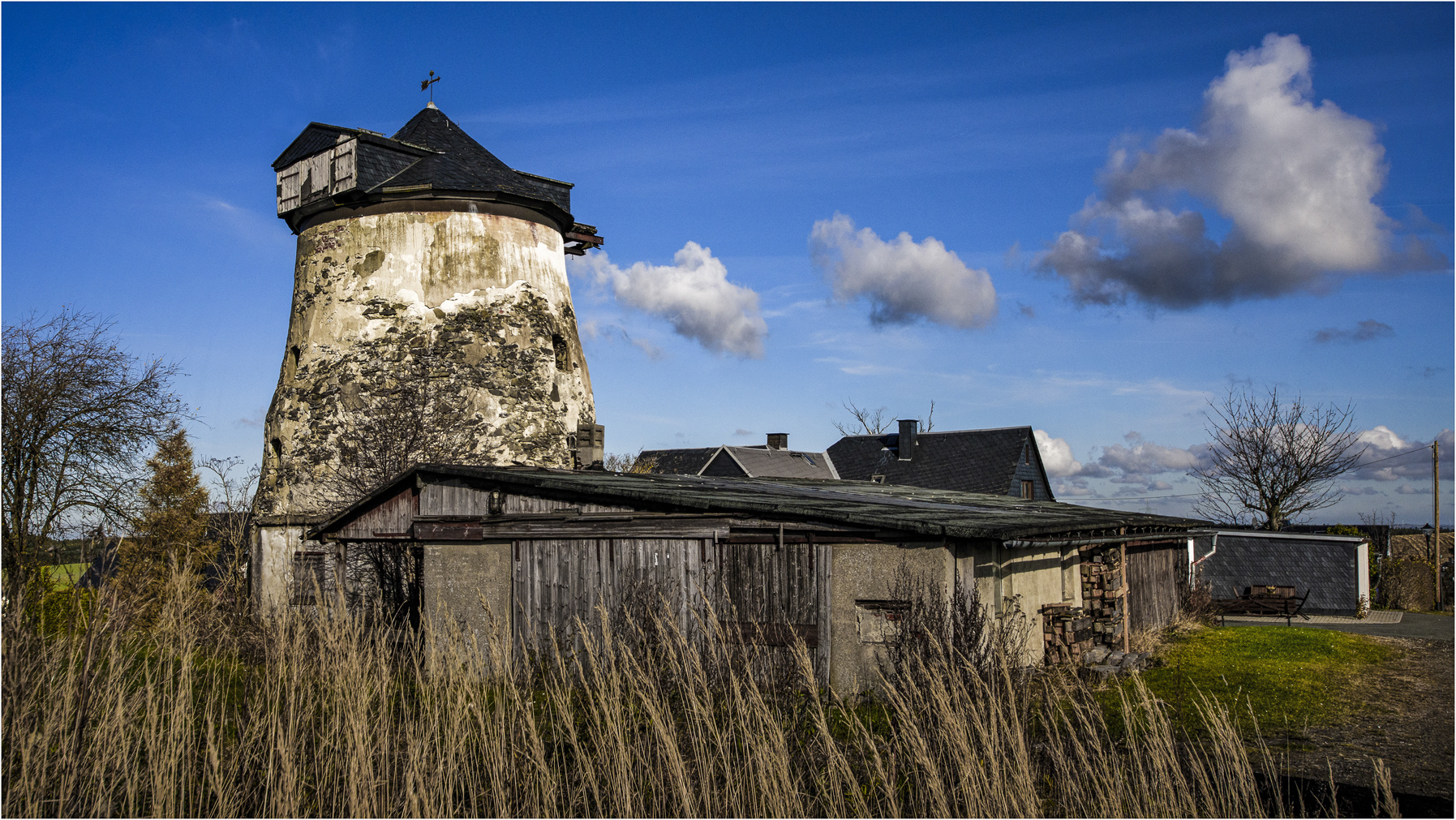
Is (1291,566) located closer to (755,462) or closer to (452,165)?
(755,462)

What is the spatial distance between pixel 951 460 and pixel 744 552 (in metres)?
33.1

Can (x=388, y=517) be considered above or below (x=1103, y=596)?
above

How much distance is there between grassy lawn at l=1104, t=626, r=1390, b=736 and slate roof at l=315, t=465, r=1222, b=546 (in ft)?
7.06

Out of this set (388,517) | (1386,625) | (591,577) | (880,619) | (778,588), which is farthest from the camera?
(1386,625)

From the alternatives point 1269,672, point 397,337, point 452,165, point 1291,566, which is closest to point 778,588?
point 1269,672

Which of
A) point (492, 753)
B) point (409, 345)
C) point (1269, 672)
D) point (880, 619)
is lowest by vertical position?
point (1269, 672)

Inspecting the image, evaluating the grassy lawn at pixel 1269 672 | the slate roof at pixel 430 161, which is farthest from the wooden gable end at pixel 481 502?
the slate roof at pixel 430 161

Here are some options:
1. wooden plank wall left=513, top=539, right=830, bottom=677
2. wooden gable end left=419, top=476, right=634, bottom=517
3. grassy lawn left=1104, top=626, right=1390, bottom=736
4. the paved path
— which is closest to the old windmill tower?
wooden gable end left=419, top=476, right=634, bottom=517

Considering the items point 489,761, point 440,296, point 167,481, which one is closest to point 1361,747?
point 489,761

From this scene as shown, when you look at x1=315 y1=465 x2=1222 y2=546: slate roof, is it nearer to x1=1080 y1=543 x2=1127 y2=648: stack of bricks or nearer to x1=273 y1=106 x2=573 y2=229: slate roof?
x1=1080 y1=543 x2=1127 y2=648: stack of bricks

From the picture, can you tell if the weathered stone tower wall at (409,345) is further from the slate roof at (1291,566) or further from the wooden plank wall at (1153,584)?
the slate roof at (1291,566)

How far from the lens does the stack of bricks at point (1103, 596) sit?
15.3 metres

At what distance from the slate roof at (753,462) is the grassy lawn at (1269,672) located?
79.1 feet

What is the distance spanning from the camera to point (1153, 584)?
19188mm
